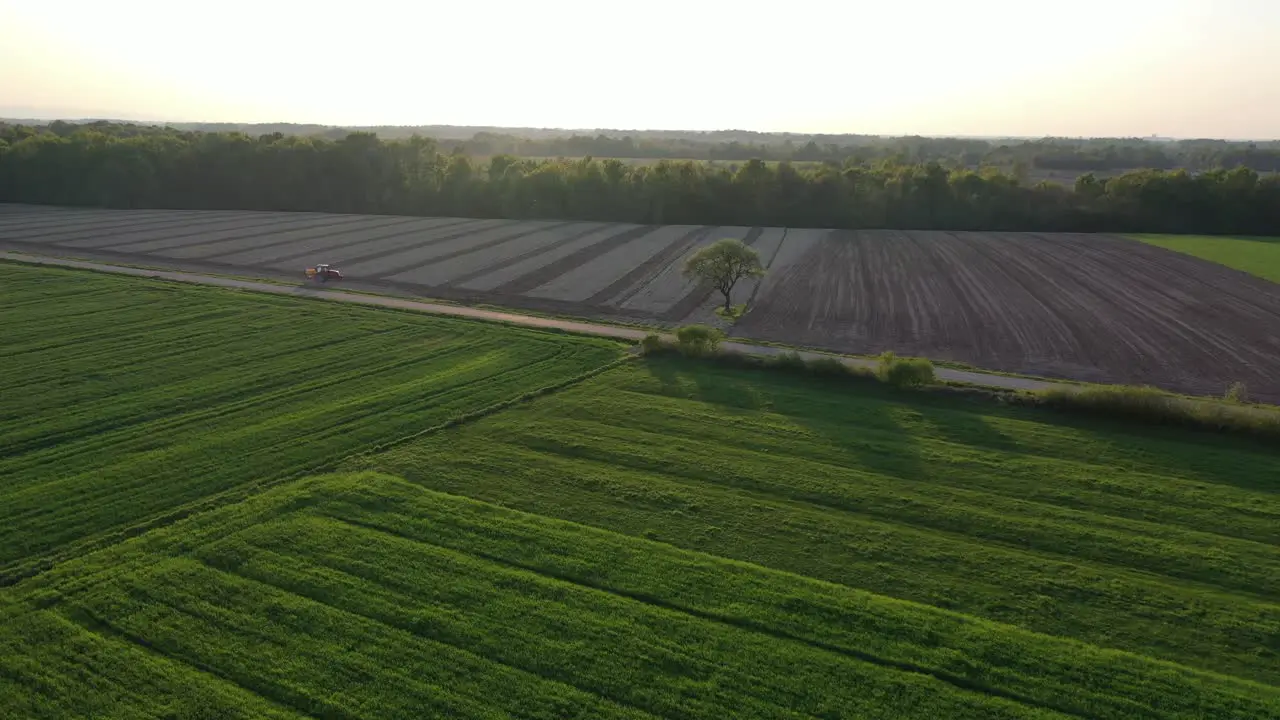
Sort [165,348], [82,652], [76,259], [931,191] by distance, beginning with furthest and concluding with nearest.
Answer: [931,191], [76,259], [165,348], [82,652]

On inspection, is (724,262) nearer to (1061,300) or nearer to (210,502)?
(1061,300)

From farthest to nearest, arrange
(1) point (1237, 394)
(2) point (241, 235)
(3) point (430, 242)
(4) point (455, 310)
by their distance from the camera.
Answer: (2) point (241, 235) → (3) point (430, 242) → (4) point (455, 310) → (1) point (1237, 394)

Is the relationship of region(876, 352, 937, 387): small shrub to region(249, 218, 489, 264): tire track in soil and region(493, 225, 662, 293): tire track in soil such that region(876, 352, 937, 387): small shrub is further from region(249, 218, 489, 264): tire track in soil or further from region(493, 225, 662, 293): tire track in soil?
region(249, 218, 489, 264): tire track in soil

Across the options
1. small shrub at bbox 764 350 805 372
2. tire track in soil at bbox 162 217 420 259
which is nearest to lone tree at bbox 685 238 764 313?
small shrub at bbox 764 350 805 372

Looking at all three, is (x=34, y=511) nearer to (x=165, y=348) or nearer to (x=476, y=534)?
(x=476, y=534)

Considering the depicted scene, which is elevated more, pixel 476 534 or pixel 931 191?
pixel 931 191

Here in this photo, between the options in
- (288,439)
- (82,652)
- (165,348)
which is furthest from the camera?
(165,348)

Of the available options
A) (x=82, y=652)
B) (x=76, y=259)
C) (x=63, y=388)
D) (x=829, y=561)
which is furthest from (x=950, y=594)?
(x=76, y=259)

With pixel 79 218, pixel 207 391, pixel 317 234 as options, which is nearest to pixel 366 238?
pixel 317 234
